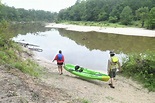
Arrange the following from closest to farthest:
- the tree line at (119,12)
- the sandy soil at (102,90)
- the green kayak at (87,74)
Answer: the sandy soil at (102,90), the green kayak at (87,74), the tree line at (119,12)

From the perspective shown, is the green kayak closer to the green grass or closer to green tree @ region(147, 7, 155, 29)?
the green grass

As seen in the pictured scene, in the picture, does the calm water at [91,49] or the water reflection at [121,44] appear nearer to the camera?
the calm water at [91,49]

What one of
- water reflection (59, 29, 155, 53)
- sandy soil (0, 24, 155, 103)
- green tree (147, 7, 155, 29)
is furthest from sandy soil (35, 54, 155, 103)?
green tree (147, 7, 155, 29)

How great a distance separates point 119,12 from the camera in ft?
314

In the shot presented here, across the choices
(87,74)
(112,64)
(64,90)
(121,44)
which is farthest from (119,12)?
(64,90)

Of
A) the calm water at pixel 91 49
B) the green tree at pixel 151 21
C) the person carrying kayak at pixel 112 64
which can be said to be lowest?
the calm water at pixel 91 49

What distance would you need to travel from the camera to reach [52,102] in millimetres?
8023

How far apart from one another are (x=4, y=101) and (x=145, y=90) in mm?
8883

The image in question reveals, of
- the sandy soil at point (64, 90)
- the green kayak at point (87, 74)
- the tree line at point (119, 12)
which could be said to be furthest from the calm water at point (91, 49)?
the tree line at point (119, 12)

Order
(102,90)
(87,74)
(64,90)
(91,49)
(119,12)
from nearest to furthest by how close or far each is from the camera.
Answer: (64,90) → (102,90) → (87,74) → (91,49) → (119,12)

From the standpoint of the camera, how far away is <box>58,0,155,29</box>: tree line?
225 feet

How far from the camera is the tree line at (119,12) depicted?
6862 cm

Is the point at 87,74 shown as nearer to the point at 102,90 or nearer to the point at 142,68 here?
the point at 102,90

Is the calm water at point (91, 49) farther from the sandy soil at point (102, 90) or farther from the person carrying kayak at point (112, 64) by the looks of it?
the person carrying kayak at point (112, 64)
